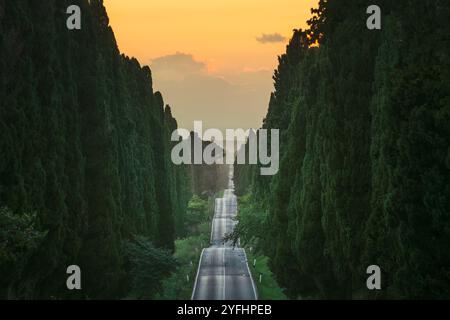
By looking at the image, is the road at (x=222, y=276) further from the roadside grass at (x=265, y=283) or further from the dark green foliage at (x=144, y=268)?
the dark green foliage at (x=144, y=268)

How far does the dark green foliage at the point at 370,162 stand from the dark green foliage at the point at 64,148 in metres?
8.46

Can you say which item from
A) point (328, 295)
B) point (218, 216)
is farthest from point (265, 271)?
point (218, 216)

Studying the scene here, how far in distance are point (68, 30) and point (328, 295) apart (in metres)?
15.5

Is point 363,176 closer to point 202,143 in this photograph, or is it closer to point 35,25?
point 35,25

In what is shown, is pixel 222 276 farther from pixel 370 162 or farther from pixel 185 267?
pixel 370 162

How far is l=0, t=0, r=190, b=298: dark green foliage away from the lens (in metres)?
22.7

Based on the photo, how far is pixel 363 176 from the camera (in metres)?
24.6

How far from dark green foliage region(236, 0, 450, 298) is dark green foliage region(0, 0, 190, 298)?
27.8ft

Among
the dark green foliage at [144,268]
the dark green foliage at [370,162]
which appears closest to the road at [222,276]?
the dark green foliage at [144,268]

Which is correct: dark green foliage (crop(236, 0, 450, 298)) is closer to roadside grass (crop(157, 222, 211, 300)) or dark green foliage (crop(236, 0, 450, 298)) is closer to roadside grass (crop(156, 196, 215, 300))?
roadside grass (crop(157, 222, 211, 300))

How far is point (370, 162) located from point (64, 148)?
11.5m

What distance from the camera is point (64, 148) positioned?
2688 centimetres

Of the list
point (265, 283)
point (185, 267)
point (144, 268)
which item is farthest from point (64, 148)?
point (185, 267)

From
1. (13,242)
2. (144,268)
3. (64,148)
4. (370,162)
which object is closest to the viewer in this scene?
(13,242)
